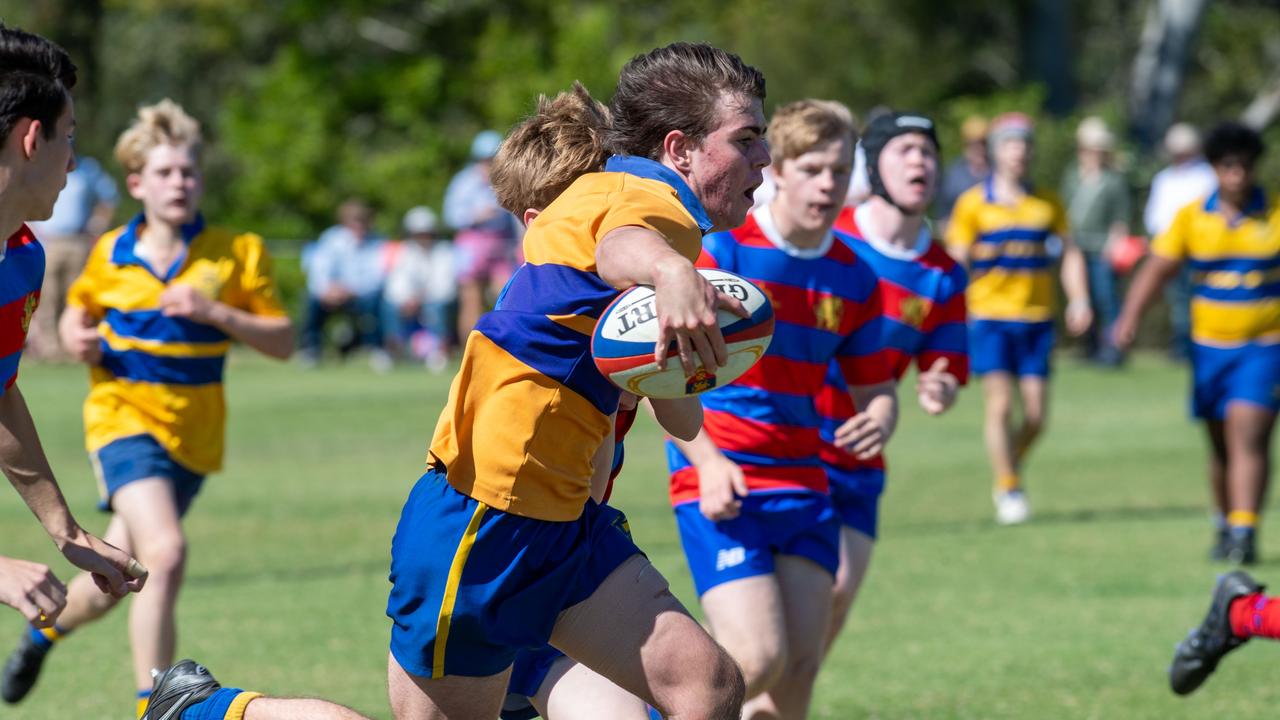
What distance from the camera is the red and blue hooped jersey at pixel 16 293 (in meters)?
4.74

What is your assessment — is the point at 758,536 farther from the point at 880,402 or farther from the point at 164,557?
the point at 164,557

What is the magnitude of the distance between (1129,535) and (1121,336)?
4.47 ft

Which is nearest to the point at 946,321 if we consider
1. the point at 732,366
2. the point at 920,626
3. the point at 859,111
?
the point at 920,626

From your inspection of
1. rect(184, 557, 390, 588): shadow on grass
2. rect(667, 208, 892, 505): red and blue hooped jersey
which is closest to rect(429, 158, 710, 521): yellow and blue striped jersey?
rect(667, 208, 892, 505): red and blue hooped jersey

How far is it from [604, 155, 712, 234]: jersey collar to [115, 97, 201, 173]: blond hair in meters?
3.37

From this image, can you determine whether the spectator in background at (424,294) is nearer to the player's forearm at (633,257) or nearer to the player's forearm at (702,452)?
the player's forearm at (702,452)

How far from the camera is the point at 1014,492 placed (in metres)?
11.6

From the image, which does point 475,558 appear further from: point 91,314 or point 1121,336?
point 1121,336

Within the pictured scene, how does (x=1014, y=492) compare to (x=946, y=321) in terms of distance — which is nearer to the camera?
(x=946, y=321)

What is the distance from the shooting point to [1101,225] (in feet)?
71.1

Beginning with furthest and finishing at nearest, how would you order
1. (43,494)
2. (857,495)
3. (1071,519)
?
(1071,519) → (857,495) → (43,494)

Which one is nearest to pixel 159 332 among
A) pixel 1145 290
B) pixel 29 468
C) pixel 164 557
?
pixel 164 557

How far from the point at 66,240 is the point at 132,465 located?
1507cm

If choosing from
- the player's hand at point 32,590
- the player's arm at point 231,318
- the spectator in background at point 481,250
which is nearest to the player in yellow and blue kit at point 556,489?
the player's hand at point 32,590
